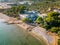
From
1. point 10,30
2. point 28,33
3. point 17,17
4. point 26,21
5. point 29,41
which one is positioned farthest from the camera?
point 17,17

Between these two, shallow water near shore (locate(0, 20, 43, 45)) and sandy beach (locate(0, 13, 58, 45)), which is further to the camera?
shallow water near shore (locate(0, 20, 43, 45))

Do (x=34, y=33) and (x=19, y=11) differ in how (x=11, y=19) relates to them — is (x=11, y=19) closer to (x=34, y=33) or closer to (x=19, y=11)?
(x=19, y=11)

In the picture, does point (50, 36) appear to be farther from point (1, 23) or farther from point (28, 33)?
point (1, 23)

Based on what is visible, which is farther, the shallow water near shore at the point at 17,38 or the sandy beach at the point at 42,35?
the shallow water near shore at the point at 17,38

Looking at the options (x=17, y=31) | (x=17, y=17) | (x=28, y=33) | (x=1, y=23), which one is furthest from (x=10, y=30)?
(x=17, y=17)

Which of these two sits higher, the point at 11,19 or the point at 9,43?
the point at 9,43

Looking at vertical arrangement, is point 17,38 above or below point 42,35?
below

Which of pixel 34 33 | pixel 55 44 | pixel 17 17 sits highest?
pixel 55 44

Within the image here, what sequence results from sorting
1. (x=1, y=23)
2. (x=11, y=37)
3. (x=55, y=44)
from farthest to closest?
(x=1, y=23) < (x=11, y=37) < (x=55, y=44)


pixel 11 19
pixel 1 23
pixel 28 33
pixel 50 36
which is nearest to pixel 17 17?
pixel 11 19

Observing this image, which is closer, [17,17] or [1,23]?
[1,23]
